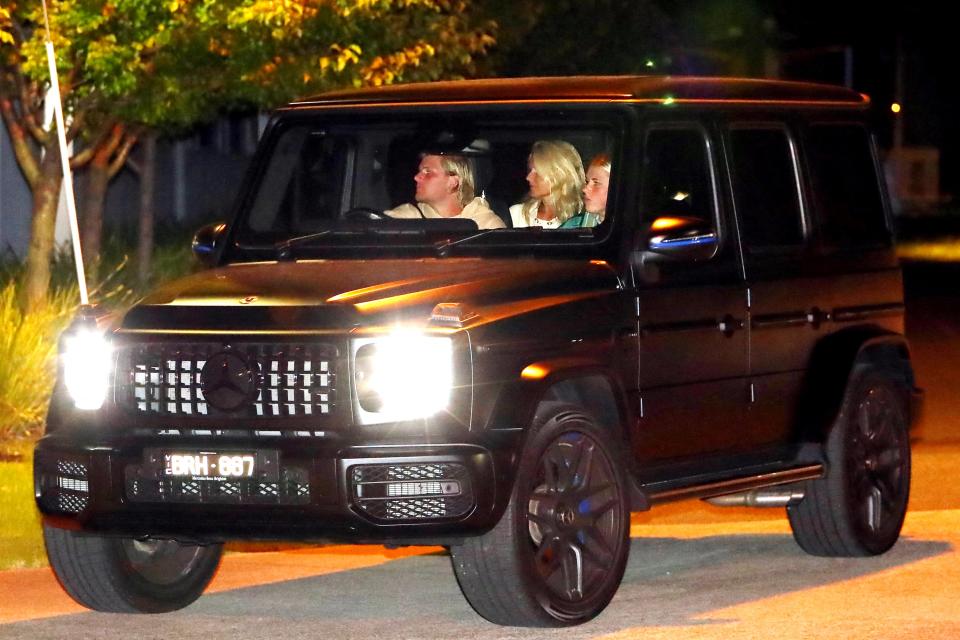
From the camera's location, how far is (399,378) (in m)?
7.57

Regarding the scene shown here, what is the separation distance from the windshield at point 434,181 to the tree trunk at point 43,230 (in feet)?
23.4

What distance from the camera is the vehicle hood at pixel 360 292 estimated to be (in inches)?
304

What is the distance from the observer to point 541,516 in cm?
798

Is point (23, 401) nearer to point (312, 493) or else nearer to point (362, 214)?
point (362, 214)

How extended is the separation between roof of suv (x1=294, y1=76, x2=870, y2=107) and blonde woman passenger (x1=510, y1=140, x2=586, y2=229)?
0.80 ft

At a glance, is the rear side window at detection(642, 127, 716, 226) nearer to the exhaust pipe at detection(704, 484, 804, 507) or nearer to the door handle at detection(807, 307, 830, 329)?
the door handle at detection(807, 307, 830, 329)

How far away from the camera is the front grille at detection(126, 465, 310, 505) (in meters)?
7.60

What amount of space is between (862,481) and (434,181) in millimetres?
2366

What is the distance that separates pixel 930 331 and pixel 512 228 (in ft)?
57.8

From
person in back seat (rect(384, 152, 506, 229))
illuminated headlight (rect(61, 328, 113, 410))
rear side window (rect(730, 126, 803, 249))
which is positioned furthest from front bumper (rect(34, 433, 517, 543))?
rear side window (rect(730, 126, 803, 249))

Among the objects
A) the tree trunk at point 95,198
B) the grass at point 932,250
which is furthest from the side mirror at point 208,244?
the grass at point 932,250

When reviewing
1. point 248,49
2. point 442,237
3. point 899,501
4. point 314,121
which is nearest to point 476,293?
point 442,237

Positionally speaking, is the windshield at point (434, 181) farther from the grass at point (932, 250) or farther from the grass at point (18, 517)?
the grass at point (932, 250)

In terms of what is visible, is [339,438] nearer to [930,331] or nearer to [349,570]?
[349,570]
